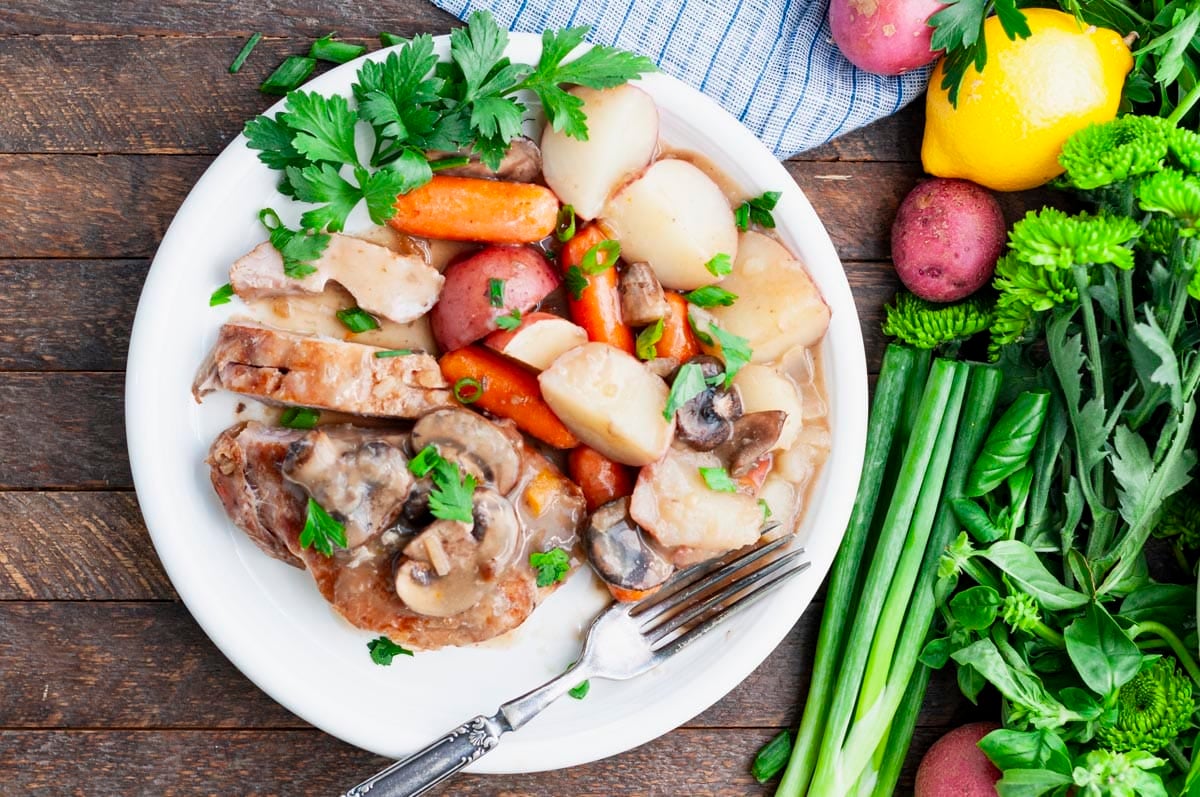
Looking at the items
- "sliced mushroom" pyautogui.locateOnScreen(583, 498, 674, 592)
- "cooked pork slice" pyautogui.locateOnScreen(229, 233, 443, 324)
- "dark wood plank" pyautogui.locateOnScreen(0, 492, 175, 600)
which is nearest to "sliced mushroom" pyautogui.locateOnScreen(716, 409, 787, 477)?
"sliced mushroom" pyautogui.locateOnScreen(583, 498, 674, 592)

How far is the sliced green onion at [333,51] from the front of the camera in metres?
2.25

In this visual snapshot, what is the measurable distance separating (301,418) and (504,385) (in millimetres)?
450

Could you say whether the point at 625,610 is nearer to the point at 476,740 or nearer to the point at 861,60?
the point at 476,740

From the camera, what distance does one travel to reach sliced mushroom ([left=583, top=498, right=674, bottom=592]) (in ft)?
6.62

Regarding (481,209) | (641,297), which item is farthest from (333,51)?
(641,297)

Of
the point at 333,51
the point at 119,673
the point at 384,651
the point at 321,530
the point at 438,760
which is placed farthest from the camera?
the point at 119,673

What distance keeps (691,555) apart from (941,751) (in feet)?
2.87

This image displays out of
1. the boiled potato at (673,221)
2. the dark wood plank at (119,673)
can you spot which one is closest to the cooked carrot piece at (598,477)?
the boiled potato at (673,221)

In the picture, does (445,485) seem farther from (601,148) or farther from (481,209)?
(601,148)

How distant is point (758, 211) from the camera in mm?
2146

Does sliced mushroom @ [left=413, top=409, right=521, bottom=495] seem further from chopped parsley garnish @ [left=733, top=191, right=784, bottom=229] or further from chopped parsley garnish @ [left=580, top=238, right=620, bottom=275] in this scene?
chopped parsley garnish @ [left=733, top=191, right=784, bottom=229]

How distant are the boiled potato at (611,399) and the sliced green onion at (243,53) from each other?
1069mm

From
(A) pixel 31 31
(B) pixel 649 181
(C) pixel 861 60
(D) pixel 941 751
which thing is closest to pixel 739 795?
(D) pixel 941 751

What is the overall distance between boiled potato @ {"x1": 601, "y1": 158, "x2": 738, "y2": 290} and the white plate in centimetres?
10
